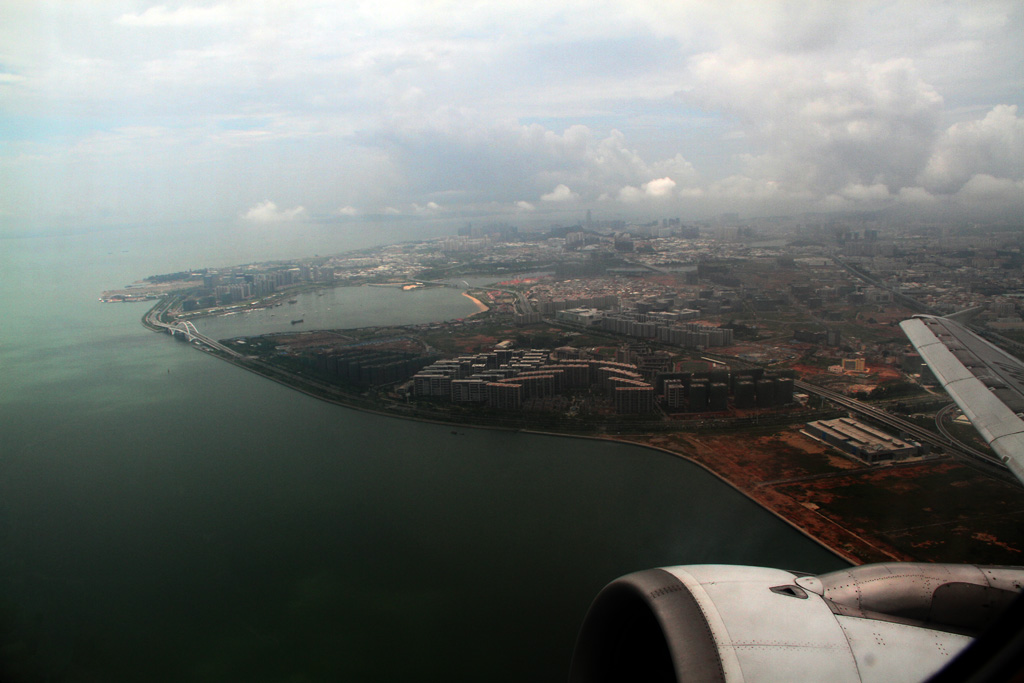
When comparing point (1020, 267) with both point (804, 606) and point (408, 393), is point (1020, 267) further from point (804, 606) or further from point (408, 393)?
point (804, 606)

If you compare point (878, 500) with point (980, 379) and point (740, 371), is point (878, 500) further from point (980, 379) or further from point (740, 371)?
point (740, 371)

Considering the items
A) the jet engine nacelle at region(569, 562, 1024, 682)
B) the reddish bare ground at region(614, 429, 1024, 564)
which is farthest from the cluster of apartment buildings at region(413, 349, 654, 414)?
the jet engine nacelle at region(569, 562, 1024, 682)

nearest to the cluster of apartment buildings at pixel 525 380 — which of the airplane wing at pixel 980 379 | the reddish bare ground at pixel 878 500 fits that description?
the reddish bare ground at pixel 878 500

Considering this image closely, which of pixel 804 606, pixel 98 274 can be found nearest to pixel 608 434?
pixel 804 606

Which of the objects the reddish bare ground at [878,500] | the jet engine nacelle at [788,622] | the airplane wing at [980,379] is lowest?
the reddish bare ground at [878,500]

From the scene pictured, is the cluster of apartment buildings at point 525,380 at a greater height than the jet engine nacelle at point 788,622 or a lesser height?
lesser

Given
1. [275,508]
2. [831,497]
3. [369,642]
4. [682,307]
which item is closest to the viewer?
[369,642]

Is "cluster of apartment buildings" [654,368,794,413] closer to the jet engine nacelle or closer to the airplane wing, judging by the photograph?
the airplane wing

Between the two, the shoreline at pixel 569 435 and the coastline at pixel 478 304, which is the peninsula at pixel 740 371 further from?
the coastline at pixel 478 304
